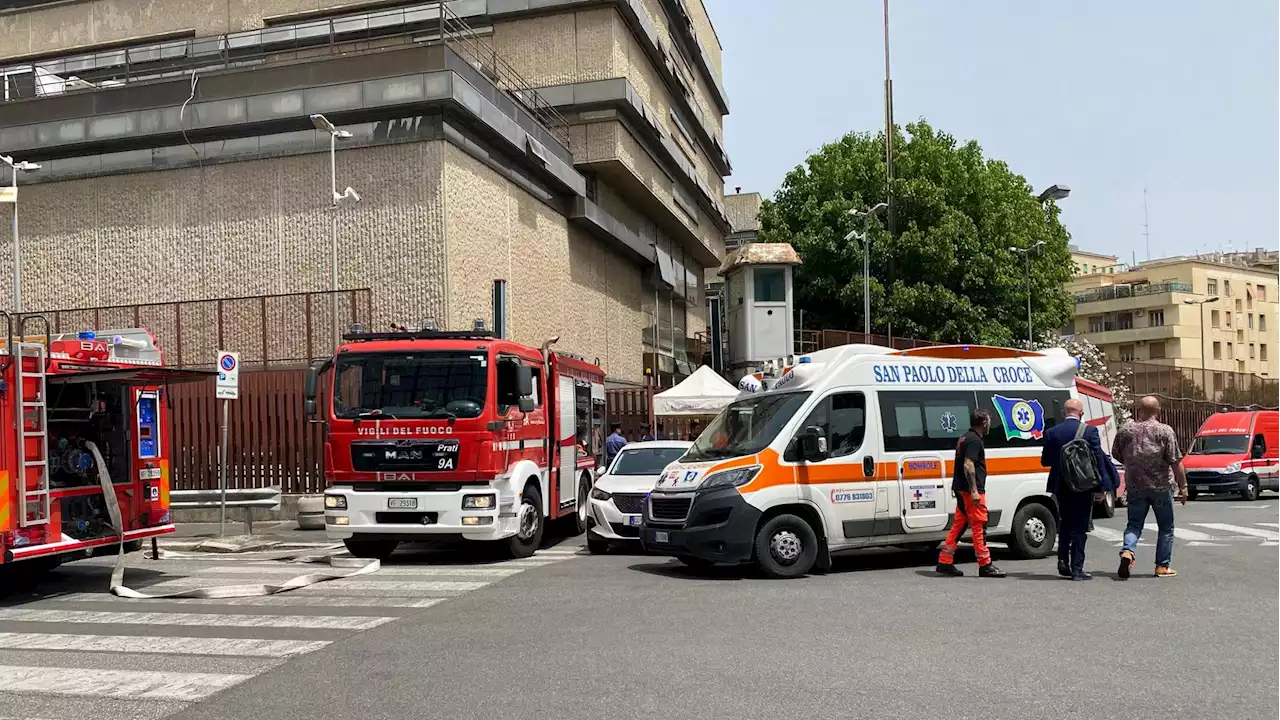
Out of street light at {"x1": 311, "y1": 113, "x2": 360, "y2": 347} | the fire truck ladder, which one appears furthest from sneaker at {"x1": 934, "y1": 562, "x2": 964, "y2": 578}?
street light at {"x1": 311, "y1": 113, "x2": 360, "y2": 347}

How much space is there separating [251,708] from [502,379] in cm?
768

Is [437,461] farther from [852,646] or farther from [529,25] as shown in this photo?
[529,25]

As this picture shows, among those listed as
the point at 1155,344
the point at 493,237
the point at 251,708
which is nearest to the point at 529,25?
the point at 493,237

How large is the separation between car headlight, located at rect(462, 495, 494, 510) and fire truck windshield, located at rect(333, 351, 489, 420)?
1062mm

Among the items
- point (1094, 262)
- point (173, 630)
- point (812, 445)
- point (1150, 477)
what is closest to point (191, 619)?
point (173, 630)

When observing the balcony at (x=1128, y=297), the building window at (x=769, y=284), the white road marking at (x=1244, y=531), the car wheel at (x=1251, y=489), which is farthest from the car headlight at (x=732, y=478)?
the balcony at (x=1128, y=297)

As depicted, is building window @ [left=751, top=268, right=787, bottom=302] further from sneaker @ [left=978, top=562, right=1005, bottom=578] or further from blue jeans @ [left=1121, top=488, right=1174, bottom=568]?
blue jeans @ [left=1121, top=488, right=1174, bottom=568]

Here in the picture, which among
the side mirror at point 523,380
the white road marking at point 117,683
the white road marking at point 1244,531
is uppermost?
the side mirror at point 523,380

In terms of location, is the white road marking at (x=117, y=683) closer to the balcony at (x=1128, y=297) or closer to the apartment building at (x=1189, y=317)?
the apartment building at (x=1189, y=317)

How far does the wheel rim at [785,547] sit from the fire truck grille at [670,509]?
95cm

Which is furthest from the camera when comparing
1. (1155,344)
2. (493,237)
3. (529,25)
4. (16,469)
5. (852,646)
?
(1155,344)

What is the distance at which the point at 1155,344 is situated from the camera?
9350cm

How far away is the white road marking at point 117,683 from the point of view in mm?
6840

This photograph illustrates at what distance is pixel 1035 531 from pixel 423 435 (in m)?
7.35
